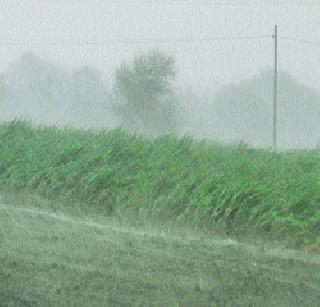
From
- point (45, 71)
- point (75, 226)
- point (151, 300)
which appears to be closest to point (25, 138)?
point (75, 226)

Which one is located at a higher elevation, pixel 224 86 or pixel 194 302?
pixel 194 302

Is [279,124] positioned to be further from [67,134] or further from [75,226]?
[75,226]

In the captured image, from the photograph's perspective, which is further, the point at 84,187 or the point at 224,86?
the point at 224,86

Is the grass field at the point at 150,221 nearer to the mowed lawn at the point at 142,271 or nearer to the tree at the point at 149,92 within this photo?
the mowed lawn at the point at 142,271

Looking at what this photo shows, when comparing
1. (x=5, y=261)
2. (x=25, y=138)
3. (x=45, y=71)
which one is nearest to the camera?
(x=5, y=261)

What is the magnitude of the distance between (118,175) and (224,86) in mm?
57668

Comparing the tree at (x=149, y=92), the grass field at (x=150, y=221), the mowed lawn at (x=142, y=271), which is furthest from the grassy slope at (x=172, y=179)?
the tree at (x=149, y=92)

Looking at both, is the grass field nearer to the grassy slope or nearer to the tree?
the grassy slope

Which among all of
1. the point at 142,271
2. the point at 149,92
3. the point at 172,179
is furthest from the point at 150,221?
the point at 149,92

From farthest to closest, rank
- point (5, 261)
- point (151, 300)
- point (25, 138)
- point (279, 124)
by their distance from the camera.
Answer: point (279, 124), point (25, 138), point (5, 261), point (151, 300)

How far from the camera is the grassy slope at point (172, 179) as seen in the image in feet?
32.2

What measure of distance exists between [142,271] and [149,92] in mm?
36653

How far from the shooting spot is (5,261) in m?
6.55

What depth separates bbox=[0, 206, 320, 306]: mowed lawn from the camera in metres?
5.54
